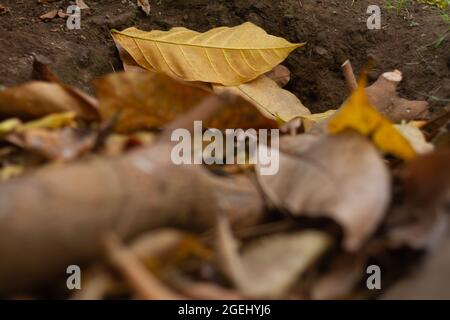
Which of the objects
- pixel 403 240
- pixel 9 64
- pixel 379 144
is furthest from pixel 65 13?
pixel 403 240

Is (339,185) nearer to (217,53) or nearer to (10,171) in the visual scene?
(10,171)

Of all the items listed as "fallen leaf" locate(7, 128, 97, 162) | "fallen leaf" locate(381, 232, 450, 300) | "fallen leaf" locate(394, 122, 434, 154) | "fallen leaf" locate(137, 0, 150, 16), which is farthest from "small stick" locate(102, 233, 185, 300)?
"fallen leaf" locate(137, 0, 150, 16)

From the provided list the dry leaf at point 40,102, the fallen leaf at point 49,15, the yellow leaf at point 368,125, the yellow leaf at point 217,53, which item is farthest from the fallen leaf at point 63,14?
the yellow leaf at point 368,125

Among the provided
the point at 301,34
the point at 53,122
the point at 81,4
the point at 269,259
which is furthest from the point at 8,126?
the point at 301,34

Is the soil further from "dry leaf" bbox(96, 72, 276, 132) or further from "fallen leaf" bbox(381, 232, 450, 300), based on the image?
"fallen leaf" bbox(381, 232, 450, 300)

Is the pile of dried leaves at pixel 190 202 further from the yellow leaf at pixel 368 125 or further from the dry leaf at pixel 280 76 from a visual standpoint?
the dry leaf at pixel 280 76

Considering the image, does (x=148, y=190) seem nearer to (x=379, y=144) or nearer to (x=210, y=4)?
(x=379, y=144)
